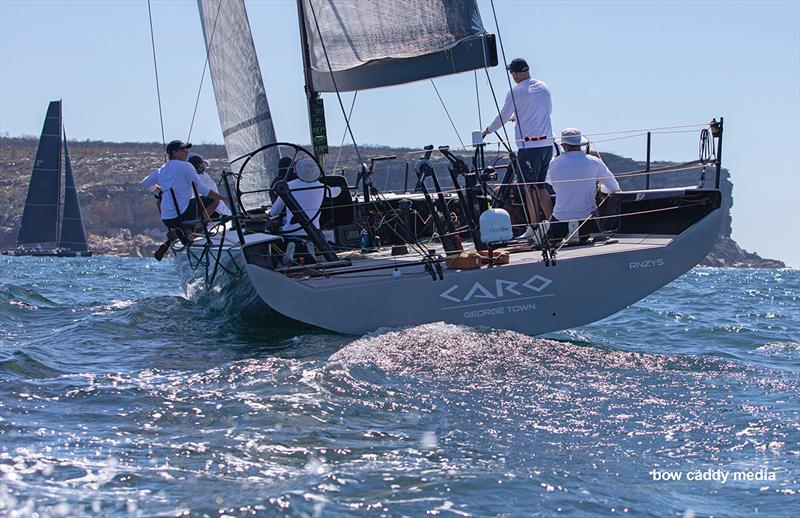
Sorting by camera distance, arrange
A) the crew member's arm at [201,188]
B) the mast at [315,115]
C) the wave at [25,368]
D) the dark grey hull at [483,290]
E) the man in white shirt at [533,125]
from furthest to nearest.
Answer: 1. the mast at [315,115]
2. the man in white shirt at [533,125]
3. the crew member's arm at [201,188]
4. the dark grey hull at [483,290]
5. the wave at [25,368]

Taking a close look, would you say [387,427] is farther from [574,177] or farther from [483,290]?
[574,177]

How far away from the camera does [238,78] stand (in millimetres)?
11867

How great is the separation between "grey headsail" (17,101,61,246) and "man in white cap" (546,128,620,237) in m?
40.3

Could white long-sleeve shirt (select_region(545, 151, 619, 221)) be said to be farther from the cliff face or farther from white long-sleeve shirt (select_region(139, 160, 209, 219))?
the cliff face

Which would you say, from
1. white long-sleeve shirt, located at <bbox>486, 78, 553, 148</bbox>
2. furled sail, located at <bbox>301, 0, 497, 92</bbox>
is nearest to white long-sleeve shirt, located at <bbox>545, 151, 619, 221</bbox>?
white long-sleeve shirt, located at <bbox>486, 78, 553, 148</bbox>

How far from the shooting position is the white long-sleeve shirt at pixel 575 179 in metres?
8.31

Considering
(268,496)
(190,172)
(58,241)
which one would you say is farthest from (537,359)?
(58,241)

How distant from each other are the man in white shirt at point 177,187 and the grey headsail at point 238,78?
7.62ft

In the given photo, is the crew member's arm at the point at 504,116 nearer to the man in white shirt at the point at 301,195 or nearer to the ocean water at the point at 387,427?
the man in white shirt at the point at 301,195

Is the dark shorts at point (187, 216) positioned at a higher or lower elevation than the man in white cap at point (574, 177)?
lower

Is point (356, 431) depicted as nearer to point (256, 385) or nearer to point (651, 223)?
point (256, 385)

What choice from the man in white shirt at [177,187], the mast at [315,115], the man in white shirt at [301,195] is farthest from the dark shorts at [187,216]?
the mast at [315,115]

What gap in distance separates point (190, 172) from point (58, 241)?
42.8 metres

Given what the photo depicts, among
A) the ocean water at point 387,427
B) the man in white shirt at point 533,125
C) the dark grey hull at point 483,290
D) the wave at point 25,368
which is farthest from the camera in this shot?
the man in white shirt at point 533,125
